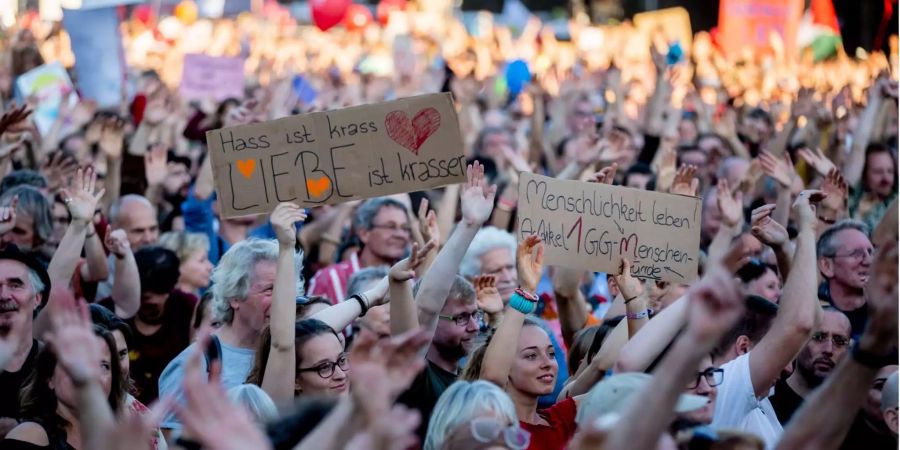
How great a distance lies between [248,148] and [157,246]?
129 cm

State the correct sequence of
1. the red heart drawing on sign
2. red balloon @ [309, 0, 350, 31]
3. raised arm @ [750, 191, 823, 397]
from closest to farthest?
1. raised arm @ [750, 191, 823, 397]
2. the red heart drawing on sign
3. red balloon @ [309, 0, 350, 31]

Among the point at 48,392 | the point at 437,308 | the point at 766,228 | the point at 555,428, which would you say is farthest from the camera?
the point at 766,228

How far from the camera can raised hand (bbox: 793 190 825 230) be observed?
5.07 m

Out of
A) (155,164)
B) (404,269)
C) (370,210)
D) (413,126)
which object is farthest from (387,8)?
(404,269)

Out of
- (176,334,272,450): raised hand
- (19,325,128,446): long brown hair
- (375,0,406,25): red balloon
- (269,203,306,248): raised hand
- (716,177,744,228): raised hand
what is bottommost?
(375,0,406,25): red balloon

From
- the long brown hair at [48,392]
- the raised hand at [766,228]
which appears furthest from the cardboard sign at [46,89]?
the long brown hair at [48,392]

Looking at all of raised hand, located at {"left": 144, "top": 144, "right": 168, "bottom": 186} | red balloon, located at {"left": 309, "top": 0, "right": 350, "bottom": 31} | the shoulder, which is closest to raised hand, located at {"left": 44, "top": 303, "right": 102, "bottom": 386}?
the shoulder

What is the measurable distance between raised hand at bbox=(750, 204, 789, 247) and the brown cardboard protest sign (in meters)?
1.13

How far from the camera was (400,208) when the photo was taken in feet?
22.5

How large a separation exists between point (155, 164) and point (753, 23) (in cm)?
1573

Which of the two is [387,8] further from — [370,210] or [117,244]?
[117,244]

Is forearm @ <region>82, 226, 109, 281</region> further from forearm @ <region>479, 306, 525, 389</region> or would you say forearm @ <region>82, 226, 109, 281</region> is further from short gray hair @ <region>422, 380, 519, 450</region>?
short gray hair @ <region>422, 380, 519, 450</region>

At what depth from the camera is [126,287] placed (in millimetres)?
5863

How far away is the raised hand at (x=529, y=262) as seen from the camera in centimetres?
475
